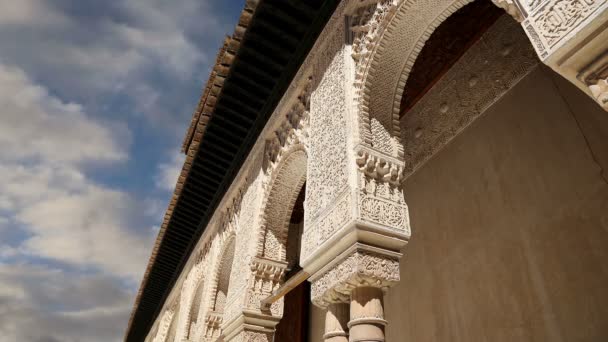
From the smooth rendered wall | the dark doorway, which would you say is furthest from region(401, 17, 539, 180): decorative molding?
the dark doorway

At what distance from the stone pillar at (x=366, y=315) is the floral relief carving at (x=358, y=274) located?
1.8 inches

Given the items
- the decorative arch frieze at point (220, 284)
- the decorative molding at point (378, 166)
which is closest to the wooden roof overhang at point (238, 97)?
the decorative arch frieze at point (220, 284)

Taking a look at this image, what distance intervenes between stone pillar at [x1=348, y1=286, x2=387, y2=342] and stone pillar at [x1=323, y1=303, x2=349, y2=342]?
20cm

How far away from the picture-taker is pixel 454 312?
4.37m

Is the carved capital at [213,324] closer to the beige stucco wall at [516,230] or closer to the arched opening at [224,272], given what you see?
the arched opening at [224,272]

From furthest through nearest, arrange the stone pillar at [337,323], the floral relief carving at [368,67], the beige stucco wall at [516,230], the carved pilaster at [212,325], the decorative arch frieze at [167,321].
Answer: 1. the decorative arch frieze at [167,321]
2. the carved pilaster at [212,325]
3. the beige stucco wall at [516,230]
4. the floral relief carving at [368,67]
5. the stone pillar at [337,323]

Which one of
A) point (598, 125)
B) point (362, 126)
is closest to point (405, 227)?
point (362, 126)

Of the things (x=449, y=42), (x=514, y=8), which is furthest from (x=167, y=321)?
(x=514, y=8)

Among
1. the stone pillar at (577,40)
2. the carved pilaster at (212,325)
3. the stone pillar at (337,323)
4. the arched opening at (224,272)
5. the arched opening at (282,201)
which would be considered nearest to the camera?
the stone pillar at (577,40)

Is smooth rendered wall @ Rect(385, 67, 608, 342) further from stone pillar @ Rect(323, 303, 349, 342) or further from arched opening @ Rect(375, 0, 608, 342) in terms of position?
stone pillar @ Rect(323, 303, 349, 342)

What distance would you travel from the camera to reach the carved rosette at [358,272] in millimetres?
2393

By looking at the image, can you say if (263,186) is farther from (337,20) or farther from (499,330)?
(499,330)

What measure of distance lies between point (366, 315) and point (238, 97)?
3.53 m

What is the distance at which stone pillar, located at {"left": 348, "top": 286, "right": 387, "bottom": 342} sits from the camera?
2252 millimetres
